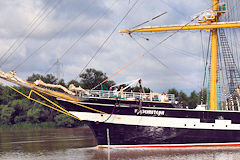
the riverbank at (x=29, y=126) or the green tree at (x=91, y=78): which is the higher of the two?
the green tree at (x=91, y=78)

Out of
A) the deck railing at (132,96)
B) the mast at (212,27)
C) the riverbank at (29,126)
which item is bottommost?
the riverbank at (29,126)

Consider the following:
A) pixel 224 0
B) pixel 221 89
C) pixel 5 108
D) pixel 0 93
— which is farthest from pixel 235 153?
pixel 0 93

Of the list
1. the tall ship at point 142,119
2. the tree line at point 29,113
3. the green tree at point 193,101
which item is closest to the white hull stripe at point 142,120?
the tall ship at point 142,119

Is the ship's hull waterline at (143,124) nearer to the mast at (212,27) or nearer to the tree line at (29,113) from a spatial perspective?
the mast at (212,27)

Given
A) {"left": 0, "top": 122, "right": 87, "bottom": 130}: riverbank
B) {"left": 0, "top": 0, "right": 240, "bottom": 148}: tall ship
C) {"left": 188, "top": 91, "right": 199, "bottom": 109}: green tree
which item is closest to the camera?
{"left": 0, "top": 0, "right": 240, "bottom": 148}: tall ship

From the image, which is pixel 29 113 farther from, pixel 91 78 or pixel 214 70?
pixel 214 70

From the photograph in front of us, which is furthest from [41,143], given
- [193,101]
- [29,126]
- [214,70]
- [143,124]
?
[193,101]

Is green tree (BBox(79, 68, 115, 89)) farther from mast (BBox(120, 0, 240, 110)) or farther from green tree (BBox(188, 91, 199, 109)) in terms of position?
mast (BBox(120, 0, 240, 110))

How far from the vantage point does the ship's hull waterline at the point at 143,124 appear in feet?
82.9

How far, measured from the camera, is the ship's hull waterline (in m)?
25.3

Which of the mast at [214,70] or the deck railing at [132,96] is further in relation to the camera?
the mast at [214,70]

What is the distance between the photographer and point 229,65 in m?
30.9

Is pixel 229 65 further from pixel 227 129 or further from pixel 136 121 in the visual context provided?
pixel 136 121

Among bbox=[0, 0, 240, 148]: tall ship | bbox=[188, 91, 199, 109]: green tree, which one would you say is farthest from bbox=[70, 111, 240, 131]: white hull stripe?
bbox=[188, 91, 199, 109]: green tree
